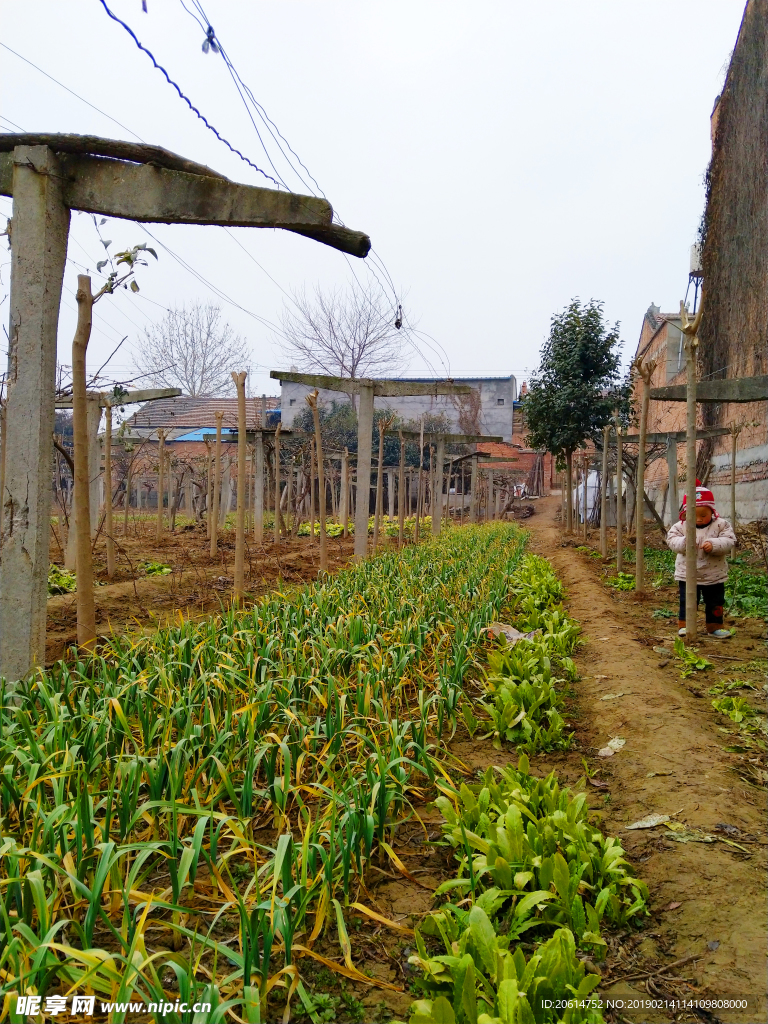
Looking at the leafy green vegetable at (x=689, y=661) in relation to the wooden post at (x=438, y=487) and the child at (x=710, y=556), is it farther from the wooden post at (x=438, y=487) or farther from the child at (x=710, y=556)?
→ the wooden post at (x=438, y=487)

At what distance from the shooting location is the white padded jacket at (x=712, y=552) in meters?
5.97

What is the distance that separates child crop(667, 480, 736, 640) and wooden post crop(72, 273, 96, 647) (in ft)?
15.4

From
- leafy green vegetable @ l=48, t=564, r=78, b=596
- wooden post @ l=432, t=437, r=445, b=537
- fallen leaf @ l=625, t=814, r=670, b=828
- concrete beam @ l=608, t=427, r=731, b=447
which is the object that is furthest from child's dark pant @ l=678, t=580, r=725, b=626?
wooden post @ l=432, t=437, r=445, b=537

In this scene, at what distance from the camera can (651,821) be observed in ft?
8.95

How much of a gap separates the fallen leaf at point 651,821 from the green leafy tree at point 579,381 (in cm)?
1381

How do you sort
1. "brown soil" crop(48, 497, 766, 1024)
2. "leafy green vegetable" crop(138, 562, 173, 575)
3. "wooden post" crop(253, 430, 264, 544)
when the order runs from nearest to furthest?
1. "brown soil" crop(48, 497, 766, 1024)
2. "leafy green vegetable" crop(138, 562, 173, 575)
3. "wooden post" crop(253, 430, 264, 544)

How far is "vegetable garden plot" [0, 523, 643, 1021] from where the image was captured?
5.82ft

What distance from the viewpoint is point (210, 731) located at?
3086 mm

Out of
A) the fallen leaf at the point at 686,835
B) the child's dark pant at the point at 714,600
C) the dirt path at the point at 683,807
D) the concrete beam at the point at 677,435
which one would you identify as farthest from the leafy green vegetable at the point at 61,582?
the concrete beam at the point at 677,435

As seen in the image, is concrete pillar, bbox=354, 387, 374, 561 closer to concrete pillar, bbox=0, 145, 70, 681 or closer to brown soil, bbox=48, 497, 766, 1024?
brown soil, bbox=48, 497, 766, 1024

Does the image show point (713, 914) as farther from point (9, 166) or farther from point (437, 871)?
point (9, 166)

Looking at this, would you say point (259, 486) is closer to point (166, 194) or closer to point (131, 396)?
point (131, 396)

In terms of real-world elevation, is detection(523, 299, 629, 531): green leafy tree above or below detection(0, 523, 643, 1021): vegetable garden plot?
above

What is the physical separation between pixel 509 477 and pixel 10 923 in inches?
1321
